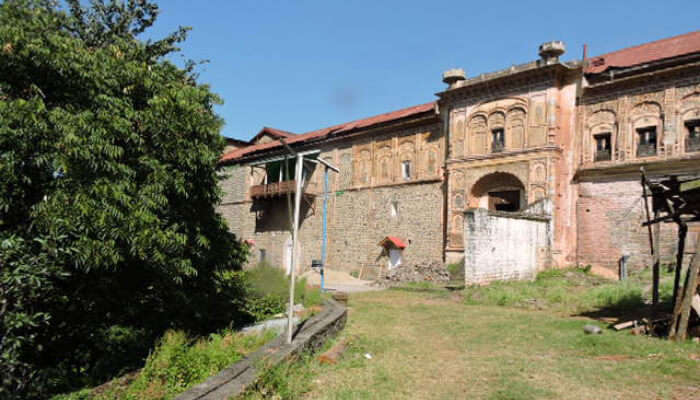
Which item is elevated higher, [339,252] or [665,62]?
[665,62]

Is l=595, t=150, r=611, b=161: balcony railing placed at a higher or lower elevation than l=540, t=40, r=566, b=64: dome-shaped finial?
lower

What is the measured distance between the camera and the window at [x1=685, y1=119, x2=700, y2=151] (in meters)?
15.7

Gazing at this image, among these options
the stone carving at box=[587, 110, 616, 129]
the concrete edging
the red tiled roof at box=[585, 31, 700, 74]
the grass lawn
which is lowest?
the grass lawn

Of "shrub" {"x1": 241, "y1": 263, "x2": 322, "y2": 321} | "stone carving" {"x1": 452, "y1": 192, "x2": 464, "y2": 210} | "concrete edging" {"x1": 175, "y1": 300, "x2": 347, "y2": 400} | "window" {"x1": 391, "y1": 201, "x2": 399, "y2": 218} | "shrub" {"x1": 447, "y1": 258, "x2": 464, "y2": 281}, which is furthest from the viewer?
"window" {"x1": 391, "y1": 201, "x2": 399, "y2": 218}

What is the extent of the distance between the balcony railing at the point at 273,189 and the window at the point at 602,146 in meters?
15.3

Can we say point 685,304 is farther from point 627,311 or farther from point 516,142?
point 516,142

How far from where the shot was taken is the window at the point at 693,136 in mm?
15711

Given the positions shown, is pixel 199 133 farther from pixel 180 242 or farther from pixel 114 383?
pixel 114 383

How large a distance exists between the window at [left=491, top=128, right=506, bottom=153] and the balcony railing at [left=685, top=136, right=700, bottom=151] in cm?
600

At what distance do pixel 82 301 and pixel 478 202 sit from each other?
1585 centimetres

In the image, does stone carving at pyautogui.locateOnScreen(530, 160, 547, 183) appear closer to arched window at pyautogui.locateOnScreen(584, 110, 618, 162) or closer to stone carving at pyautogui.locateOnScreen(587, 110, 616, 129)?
arched window at pyautogui.locateOnScreen(584, 110, 618, 162)

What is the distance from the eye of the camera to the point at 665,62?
53.0 ft

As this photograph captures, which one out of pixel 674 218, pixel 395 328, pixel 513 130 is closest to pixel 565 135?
pixel 513 130

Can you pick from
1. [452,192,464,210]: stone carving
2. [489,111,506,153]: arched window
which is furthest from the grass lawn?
[489,111,506,153]: arched window
